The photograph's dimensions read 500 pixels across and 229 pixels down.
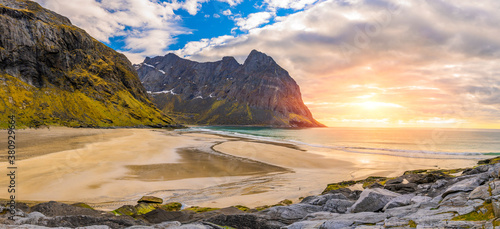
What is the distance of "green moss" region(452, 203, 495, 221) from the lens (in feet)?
19.9

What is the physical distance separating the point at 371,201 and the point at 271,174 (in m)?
17.2

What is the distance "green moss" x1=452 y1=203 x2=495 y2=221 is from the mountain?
12501 centimetres

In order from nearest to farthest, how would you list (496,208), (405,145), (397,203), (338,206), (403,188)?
(496,208) < (397,203) < (338,206) < (403,188) < (405,145)

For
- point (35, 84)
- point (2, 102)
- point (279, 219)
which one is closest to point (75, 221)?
point (279, 219)

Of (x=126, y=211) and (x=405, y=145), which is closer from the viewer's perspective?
(x=126, y=211)

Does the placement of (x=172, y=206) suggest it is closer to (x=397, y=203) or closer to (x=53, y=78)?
(x=397, y=203)

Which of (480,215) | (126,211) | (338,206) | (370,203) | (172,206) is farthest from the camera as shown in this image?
(172,206)

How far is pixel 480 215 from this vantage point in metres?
6.30

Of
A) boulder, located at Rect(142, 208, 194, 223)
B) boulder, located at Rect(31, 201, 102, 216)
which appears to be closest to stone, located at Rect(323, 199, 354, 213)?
boulder, located at Rect(142, 208, 194, 223)

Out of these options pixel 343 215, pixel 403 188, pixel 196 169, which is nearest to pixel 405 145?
pixel 403 188

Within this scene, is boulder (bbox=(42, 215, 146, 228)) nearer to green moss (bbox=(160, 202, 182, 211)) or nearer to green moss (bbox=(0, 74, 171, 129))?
green moss (bbox=(160, 202, 182, 211))

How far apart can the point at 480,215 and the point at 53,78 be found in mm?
185669

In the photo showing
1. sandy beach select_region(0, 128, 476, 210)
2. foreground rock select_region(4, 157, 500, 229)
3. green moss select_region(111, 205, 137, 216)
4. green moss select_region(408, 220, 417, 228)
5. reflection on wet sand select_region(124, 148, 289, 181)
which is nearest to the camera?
green moss select_region(408, 220, 417, 228)

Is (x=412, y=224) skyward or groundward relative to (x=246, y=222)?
skyward
